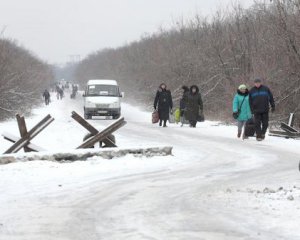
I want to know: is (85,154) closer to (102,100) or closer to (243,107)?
(243,107)

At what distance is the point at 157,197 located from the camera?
722cm

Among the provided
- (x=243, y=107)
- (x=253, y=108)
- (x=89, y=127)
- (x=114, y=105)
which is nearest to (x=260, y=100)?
(x=253, y=108)

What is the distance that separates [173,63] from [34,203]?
29817mm

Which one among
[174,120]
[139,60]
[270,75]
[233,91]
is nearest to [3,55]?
[174,120]

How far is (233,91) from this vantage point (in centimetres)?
2380

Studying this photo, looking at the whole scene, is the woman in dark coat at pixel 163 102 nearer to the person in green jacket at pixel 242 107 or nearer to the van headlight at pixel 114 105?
the person in green jacket at pixel 242 107

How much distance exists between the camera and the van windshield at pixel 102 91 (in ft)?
93.8

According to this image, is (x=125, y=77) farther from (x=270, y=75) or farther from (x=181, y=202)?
(x=181, y=202)

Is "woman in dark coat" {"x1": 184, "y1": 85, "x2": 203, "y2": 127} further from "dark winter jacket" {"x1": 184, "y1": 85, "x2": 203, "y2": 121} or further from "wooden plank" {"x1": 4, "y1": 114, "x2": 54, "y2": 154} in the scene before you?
"wooden plank" {"x1": 4, "y1": 114, "x2": 54, "y2": 154}

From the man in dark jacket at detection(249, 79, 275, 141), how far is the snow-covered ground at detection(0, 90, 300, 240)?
9.19 feet

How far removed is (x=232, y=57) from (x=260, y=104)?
15.2 m

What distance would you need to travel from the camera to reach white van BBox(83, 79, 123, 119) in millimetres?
27766

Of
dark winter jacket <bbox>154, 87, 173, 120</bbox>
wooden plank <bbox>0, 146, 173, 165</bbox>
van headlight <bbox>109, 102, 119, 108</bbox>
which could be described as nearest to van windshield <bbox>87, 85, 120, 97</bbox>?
van headlight <bbox>109, 102, 119, 108</bbox>

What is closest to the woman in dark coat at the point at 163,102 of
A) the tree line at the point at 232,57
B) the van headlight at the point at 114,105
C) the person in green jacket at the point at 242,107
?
the tree line at the point at 232,57
